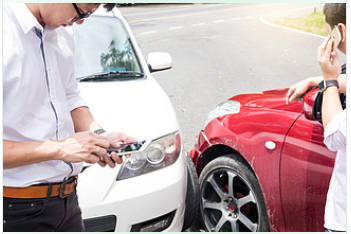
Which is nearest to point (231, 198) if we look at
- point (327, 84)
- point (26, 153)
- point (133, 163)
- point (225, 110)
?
point (225, 110)

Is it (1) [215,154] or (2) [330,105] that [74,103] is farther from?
(1) [215,154]

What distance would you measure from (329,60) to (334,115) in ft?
0.82

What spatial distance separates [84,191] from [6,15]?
3.80 feet

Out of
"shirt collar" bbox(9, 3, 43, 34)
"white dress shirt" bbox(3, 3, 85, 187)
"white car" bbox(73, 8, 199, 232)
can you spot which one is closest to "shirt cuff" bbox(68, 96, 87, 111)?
"white dress shirt" bbox(3, 3, 85, 187)

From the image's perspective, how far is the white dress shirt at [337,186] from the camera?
157 centimetres

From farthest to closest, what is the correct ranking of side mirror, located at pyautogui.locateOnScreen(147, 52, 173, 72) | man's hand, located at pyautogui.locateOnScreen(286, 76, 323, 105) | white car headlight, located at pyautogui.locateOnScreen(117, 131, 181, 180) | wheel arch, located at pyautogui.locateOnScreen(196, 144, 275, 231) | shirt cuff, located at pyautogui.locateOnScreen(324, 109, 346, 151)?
side mirror, located at pyautogui.locateOnScreen(147, 52, 173, 72) → wheel arch, located at pyautogui.locateOnScreen(196, 144, 275, 231) → white car headlight, located at pyautogui.locateOnScreen(117, 131, 181, 180) → man's hand, located at pyautogui.locateOnScreen(286, 76, 323, 105) → shirt cuff, located at pyautogui.locateOnScreen(324, 109, 346, 151)

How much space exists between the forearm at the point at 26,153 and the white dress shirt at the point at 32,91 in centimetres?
8

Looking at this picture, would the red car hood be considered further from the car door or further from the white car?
the white car

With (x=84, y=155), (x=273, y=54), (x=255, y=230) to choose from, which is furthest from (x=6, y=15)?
(x=273, y=54)

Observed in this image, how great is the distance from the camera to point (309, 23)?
48.1ft

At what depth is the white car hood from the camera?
251 centimetres

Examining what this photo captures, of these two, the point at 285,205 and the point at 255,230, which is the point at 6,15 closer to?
the point at 285,205

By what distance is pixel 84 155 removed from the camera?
4.92 feet

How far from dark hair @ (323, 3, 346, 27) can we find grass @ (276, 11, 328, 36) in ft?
39.1
